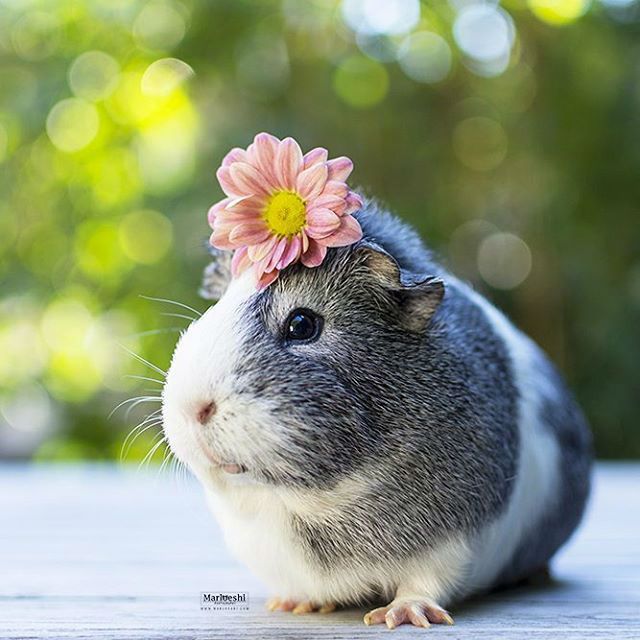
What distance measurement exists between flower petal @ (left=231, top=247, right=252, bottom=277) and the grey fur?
6 cm

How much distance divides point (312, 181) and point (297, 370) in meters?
0.21

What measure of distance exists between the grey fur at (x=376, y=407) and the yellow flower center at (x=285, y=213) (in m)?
0.04

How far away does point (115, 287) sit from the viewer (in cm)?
368

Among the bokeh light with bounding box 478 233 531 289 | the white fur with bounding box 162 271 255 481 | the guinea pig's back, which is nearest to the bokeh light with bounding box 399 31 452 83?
the bokeh light with bounding box 478 233 531 289

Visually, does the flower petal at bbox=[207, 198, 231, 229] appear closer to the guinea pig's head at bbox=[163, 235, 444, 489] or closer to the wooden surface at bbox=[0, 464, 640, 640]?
the guinea pig's head at bbox=[163, 235, 444, 489]

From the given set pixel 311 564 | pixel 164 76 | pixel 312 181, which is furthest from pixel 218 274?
pixel 164 76


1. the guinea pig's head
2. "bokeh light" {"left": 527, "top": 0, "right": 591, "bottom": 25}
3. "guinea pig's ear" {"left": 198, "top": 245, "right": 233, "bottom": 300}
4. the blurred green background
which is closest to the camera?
the guinea pig's head

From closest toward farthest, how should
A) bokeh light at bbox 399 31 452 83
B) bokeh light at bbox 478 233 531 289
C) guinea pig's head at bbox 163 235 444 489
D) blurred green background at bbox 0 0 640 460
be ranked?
1. guinea pig's head at bbox 163 235 444 489
2. blurred green background at bbox 0 0 640 460
3. bokeh light at bbox 399 31 452 83
4. bokeh light at bbox 478 233 531 289

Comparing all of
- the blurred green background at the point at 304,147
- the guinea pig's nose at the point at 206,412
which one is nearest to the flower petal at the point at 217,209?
the guinea pig's nose at the point at 206,412

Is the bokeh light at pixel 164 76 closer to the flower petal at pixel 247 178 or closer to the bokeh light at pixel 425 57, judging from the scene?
the bokeh light at pixel 425 57

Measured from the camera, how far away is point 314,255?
105cm

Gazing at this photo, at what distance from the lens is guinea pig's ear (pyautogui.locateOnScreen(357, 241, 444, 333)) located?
41.1 inches

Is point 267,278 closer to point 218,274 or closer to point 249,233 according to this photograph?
point 249,233

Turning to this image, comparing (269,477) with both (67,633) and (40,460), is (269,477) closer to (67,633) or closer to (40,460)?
(67,633)
